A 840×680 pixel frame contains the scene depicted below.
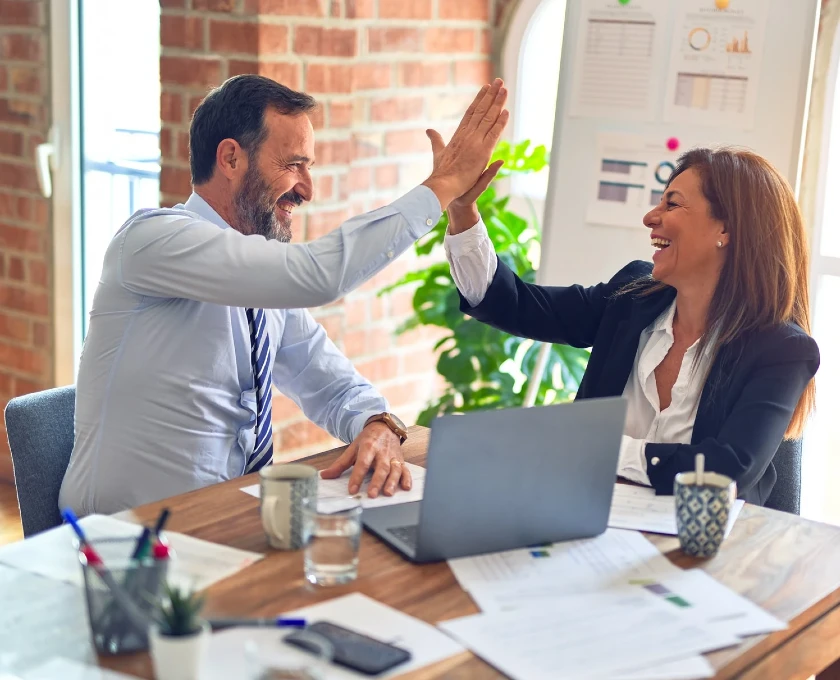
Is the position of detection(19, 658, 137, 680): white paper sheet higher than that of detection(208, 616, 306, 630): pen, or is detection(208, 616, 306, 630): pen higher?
detection(208, 616, 306, 630): pen

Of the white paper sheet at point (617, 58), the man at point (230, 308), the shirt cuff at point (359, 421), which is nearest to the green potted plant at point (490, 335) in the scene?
the white paper sheet at point (617, 58)

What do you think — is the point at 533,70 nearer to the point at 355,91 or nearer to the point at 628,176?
the point at 355,91

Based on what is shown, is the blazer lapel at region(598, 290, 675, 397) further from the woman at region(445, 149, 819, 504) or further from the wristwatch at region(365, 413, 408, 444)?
the wristwatch at region(365, 413, 408, 444)

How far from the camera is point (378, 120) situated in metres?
→ 3.28

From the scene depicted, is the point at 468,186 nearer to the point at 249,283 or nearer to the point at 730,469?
the point at 249,283

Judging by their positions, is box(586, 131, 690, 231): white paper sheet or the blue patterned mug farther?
box(586, 131, 690, 231): white paper sheet

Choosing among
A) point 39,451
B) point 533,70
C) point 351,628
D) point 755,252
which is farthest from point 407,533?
point 533,70

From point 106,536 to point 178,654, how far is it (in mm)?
385

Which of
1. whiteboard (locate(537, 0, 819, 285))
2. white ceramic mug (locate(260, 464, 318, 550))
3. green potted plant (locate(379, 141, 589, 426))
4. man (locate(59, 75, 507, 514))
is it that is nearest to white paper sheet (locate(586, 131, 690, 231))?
whiteboard (locate(537, 0, 819, 285))

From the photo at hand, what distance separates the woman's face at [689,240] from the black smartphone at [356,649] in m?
1.17

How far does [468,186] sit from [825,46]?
1554mm

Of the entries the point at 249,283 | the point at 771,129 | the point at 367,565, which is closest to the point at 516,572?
the point at 367,565

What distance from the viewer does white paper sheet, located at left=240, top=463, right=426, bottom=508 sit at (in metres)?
1.60

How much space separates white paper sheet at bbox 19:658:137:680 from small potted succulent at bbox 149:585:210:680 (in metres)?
0.05
